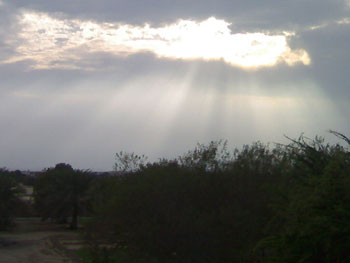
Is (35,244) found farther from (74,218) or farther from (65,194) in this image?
(65,194)

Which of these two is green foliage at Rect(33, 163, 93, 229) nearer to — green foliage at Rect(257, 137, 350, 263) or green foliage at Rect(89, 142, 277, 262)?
green foliage at Rect(89, 142, 277, 262)

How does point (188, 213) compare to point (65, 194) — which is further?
point (65, 194)

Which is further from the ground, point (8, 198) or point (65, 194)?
point (65, 194)

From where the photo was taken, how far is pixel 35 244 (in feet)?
140

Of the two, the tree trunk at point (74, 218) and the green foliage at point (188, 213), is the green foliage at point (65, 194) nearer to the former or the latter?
the tree trunk at point (74, 218)

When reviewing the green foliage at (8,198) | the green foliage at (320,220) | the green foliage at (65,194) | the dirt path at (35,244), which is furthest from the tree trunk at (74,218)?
the green foliage at (320,220)

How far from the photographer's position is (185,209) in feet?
54.8

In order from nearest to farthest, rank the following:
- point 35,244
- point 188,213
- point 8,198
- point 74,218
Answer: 1. point 188,213
2. point 35,244
3. point 8,198
4. point 74,218

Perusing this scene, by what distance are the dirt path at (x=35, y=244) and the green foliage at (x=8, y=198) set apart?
1.49m

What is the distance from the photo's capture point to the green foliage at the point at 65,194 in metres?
55.4

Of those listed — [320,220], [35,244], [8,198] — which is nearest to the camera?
[320,220]

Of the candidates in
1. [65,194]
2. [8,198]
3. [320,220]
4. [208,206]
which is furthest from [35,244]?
[320,220]

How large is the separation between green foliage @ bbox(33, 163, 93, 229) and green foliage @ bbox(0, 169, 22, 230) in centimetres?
342

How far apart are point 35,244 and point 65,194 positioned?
13723 millimetres
